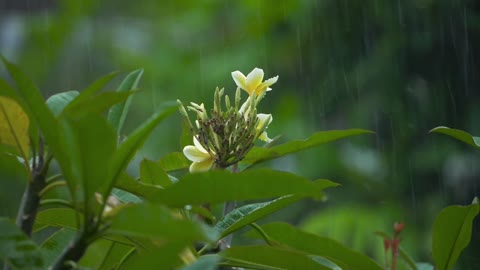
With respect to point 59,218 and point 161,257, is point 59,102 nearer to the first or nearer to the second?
point 59,218

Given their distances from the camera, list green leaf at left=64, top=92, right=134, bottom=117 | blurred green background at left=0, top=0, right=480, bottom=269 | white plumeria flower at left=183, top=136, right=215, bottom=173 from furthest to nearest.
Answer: blurred green background at left=0, top=0, right=480, bottom=269 → white plumeria flower at left=183, top=136, right=215, bottom=173 → green leaf at left=64, top=92, right=134, bottom=117

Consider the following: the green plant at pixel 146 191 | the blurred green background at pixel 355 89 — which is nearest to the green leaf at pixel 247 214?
the green plant at pixel 146 191

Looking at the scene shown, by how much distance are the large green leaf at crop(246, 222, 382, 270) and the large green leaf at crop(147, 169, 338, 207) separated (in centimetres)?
13

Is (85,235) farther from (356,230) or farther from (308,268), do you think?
(356,230)

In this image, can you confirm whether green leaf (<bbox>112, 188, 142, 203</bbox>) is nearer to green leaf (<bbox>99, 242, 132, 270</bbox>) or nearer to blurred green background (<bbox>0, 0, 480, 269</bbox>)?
green leaf (<bbox>99, 242, 132, 270</bbox>)

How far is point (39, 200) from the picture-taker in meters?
0.47

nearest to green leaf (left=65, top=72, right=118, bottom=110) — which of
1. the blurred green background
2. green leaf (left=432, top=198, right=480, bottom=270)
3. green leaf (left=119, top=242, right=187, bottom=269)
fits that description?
green leaf (left=119, top=242, right=187, bottom=269)

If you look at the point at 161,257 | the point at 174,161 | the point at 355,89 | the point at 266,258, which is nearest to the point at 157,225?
the point at 161,257

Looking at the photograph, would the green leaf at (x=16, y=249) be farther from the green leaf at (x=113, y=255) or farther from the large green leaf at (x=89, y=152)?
the green leaf at (x=113, y=255)

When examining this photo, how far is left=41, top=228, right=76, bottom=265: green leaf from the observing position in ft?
1.86

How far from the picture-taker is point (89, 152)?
0.41m

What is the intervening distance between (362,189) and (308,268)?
6.61 ft

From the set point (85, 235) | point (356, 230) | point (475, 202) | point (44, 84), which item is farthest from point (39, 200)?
point (44, 84)

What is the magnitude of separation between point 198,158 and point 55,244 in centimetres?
11
